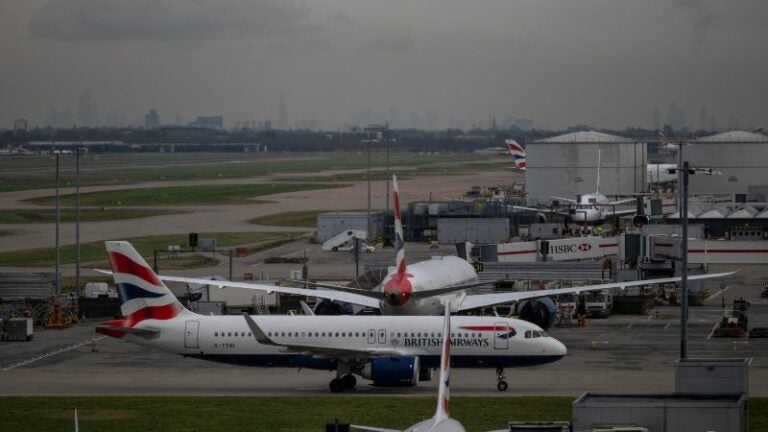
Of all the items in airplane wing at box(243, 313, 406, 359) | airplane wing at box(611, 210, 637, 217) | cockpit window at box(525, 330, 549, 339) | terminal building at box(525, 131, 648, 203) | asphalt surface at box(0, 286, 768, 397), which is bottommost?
asphalt surface at box(0, 286, 768, 397)

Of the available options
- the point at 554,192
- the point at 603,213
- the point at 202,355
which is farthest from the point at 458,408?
the point at 554,192

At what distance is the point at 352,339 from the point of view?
6084 cm

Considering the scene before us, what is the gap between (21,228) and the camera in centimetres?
16375

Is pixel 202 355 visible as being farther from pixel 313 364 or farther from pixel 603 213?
pixel 603 213

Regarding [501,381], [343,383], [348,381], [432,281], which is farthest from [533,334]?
[432,281]

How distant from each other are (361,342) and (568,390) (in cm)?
906

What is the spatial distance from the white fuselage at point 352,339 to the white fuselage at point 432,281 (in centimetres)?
936

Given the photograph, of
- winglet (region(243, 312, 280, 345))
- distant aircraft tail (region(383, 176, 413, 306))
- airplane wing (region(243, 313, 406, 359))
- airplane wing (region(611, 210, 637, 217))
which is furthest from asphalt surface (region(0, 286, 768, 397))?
airplane wing (region(611, 210, 637, 217))

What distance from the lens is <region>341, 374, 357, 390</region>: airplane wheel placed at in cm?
6019

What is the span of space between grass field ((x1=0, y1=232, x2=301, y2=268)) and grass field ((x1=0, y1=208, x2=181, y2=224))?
28.1 meters

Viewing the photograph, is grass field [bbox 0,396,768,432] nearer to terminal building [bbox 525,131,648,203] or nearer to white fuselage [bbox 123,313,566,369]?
white fuselage [bbox 123,313,566,369]

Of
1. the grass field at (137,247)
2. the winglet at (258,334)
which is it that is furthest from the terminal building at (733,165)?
the winglet at (258,334)

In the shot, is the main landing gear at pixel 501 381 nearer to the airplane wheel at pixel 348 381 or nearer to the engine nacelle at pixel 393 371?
the engine nacelle at pixel 393 371

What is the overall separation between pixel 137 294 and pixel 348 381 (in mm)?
10185
